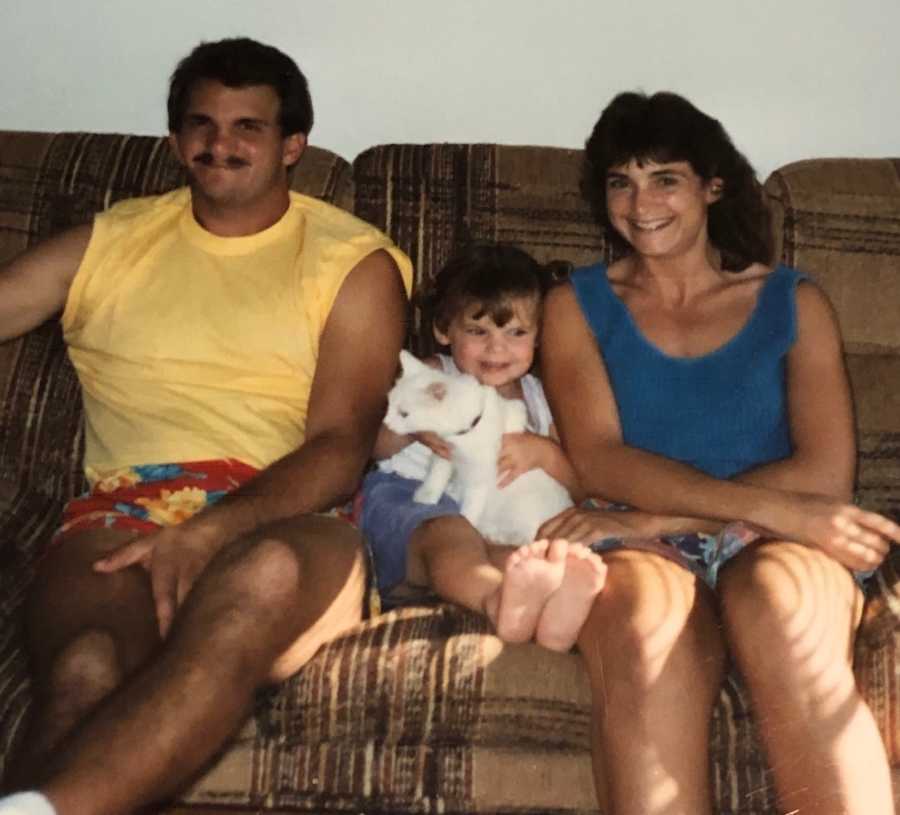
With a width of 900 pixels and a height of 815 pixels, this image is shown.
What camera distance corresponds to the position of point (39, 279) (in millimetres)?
2000

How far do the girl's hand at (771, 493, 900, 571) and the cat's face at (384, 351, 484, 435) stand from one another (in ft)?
1.53

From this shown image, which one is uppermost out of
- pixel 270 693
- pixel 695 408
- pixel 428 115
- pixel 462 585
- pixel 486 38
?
pixel 486 38

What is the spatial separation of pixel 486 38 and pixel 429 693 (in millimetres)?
1491

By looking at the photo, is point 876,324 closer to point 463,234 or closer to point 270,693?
point 463,234

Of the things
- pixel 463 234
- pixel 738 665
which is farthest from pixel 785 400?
pixel 463 234

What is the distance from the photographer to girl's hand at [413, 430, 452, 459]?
73.6 inches

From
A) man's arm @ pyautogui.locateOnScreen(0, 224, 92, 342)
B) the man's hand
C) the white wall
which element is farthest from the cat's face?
the white wall

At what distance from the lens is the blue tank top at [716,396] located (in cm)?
190

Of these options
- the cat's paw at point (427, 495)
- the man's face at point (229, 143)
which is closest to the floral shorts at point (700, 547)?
the cat's paw at point (427, 495)

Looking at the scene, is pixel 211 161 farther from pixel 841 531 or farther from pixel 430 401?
pixel 841 531

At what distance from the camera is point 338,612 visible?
1598mm

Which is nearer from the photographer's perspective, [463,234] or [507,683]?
[507,683]

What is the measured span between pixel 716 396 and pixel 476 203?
0.58 meters

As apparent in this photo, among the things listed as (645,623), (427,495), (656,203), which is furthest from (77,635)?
(656,203)
